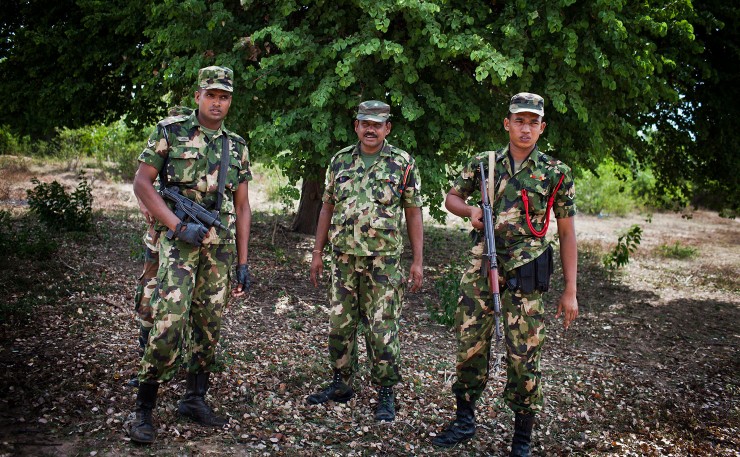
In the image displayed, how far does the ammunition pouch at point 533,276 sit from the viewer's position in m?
3.67

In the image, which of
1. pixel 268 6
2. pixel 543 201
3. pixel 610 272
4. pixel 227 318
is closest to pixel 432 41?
pixel 268 6

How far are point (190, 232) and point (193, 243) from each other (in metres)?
0.07

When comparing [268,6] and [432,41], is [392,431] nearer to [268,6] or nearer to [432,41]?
[432,41]

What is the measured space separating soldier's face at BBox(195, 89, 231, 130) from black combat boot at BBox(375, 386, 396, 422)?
2.09 meters

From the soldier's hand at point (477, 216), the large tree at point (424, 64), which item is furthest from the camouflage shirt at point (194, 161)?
the large tree at point (424, 64)

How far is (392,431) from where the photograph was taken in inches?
165

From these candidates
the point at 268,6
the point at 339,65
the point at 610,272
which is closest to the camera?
the point at 339,65

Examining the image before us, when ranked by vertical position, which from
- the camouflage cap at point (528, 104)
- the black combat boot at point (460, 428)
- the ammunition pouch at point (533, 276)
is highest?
the camouflage cap at point (528, 104)

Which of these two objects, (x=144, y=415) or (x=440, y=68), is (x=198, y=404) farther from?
(x=440, y=68)

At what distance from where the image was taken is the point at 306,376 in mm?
4895

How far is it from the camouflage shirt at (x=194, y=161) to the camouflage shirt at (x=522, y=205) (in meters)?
1.55

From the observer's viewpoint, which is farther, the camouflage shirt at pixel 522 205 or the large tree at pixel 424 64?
the large tree at pixel 424 64

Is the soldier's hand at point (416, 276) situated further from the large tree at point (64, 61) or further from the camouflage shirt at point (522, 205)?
the large tree at point (64, 61)

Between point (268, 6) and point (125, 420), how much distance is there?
489 centimetres
